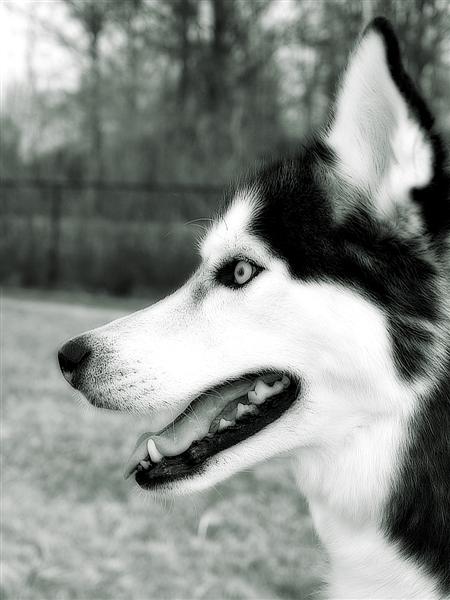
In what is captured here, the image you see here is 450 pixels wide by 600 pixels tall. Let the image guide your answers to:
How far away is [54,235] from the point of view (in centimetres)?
1205

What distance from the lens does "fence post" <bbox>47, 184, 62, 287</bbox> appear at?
39.1 ft

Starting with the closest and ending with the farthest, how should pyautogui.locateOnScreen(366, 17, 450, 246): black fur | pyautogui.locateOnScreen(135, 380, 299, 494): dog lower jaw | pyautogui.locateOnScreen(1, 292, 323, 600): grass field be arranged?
pyautogui.locateOnScreen(366, 17, 450, 246): black fur, pyautogui.locateOnScreen(135, 380, 299, 494): dog lower jaw, pyautogui.locateOnScreen(1, 292, 323, 600): grass field

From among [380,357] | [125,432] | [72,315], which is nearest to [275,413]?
[380,357]

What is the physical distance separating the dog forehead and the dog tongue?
0.35m

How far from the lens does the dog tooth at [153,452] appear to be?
6.19 feet

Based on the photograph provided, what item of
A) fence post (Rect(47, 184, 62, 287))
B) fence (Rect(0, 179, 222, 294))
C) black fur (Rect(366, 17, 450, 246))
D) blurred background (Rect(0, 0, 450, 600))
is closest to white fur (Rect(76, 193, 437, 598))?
black fur (Rect(366, 17, 450, 246))

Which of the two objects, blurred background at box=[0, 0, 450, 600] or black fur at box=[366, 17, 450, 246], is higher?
black fur at box=[366, 17, 450, 246]

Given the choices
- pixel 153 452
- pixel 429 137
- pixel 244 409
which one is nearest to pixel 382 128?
pixel 429 137

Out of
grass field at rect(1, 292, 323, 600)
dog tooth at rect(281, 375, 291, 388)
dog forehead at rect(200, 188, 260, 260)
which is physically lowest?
grass field at rect(1, 292, 323, 600)

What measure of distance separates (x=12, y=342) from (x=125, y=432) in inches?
109

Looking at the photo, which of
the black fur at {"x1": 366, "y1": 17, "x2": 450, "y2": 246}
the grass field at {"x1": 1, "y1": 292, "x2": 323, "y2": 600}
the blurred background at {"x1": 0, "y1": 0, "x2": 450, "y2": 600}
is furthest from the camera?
the blurred background at {"x1": 0, "y1": 0, "x2": 450, "y2": 600}

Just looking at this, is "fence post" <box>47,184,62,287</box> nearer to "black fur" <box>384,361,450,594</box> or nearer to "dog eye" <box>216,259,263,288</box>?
"dog eye" <box>216,259,263,288</box>

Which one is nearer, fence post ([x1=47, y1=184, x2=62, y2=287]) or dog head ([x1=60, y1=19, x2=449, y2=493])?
dog head ([x1=60, y1=19, x2=449, y2=493])

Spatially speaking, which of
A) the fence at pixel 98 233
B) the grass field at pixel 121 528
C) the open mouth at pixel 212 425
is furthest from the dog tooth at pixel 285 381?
the fence at pixel 98 233
